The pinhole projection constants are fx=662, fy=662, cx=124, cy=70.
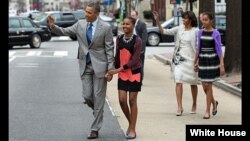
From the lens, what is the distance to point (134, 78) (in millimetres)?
8945

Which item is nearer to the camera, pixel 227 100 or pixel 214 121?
pixel 214 121

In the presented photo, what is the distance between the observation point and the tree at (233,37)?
17.2 m

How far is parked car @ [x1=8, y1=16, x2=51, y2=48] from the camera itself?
31.0m

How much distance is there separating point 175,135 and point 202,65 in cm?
189

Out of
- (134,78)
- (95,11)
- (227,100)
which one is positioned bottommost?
(227,100)

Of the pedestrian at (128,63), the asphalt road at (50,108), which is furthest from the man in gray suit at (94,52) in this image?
the asphalt road at (50,108)

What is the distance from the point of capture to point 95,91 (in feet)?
29.2

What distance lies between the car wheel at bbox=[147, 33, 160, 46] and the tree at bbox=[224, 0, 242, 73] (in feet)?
53.0

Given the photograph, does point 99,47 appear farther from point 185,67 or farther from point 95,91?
point 185,67

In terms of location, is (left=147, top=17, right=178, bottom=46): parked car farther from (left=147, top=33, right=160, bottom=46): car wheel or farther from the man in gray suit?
the man in gray suit

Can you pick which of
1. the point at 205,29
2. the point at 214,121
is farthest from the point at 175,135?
the point at 205,29

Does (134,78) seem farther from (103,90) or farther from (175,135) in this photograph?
(175,135)

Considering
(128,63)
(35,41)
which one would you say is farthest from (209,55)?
(35,41)

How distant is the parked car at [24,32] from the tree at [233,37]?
49.6 feet
